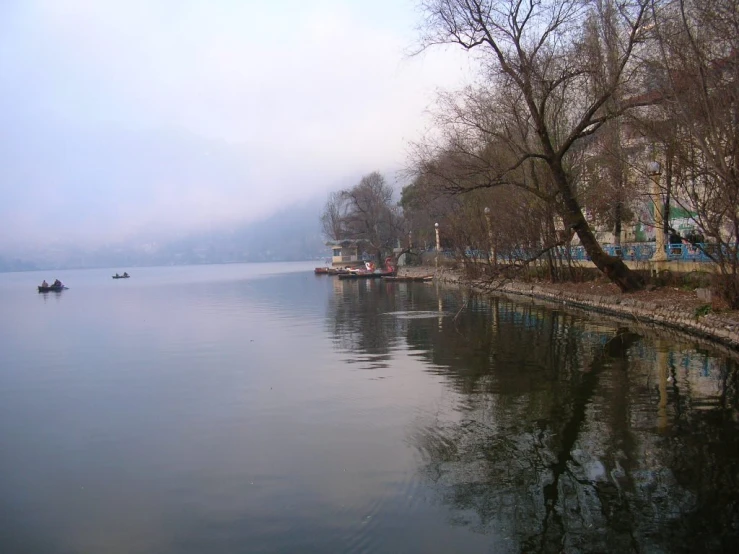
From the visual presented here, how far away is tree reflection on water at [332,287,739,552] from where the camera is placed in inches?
231


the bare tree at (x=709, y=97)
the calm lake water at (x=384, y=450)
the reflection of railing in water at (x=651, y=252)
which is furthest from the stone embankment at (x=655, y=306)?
the reflection of railing in water at (x=651, y=252)

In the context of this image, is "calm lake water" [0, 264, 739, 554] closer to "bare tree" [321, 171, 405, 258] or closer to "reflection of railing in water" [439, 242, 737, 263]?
"reflection of railing in water" [439, 242, 737, 263]

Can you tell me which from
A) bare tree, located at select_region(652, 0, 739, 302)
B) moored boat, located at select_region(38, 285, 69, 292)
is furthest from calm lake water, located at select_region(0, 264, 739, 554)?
moored boat, located at select_region(38, 285, 69, 292)

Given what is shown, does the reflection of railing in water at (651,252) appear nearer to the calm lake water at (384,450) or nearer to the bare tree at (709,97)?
the bare tree at (709,97)

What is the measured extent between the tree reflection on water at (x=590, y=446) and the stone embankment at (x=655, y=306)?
1.05 metres

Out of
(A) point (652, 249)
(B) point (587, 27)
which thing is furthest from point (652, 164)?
(B) point (587, 27)

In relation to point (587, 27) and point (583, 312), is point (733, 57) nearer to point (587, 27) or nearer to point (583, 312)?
point (587, 27)

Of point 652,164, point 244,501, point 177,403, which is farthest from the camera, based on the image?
point 652,164

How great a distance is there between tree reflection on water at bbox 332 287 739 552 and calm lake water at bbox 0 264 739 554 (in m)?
0.03

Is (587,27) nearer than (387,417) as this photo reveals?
No

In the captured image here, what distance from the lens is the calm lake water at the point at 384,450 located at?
6094 millimetres

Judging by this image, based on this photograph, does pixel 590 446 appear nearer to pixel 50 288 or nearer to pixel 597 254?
pixel 597 254

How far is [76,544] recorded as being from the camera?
20.5 feet

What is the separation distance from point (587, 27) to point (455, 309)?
12983 mm
